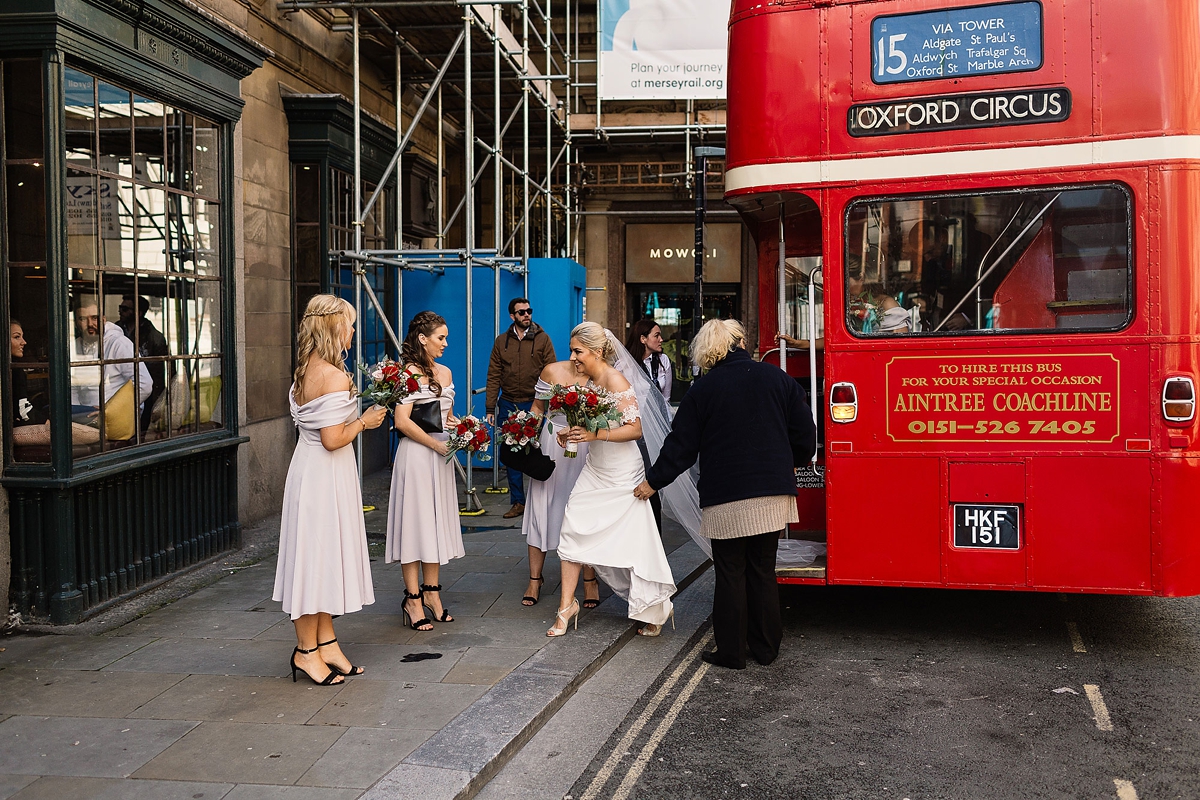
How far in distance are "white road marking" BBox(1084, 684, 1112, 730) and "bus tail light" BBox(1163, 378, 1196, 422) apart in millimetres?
1429

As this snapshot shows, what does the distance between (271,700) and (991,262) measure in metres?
4.33

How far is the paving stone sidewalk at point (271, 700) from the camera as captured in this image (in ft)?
13.6

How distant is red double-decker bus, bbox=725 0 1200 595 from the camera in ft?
18.2

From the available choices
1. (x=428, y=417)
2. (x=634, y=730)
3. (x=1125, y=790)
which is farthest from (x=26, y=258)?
(x=1125, y=790)

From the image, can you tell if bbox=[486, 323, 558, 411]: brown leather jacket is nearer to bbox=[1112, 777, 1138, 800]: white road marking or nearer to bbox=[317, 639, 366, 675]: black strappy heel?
bbox=[317, 639, 366, 675]: black strappy heel

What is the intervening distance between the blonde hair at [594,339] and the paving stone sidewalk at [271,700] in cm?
166

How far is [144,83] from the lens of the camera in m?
7.27

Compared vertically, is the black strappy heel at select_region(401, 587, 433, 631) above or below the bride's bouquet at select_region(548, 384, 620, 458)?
below

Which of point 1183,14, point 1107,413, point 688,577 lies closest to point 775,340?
point 688,577

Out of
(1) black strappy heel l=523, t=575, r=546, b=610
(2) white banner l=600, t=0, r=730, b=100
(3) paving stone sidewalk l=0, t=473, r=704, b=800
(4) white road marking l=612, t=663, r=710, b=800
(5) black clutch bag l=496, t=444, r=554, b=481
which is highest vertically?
(2) white banner l=600, t=0, r=730, b=100

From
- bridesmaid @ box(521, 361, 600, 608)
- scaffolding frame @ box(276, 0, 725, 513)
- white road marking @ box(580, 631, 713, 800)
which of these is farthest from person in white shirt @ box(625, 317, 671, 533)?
white road marking @ box(580, 631, 713, 800)

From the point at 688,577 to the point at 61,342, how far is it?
4.48 metres

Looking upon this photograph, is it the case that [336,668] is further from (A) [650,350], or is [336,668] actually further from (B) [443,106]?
(B) [443,106]

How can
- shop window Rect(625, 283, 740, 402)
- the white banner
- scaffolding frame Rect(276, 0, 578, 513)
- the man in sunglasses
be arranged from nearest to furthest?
scaffolding frame Rect(276, 0, 578, 513), the man in sunglasses, the white banner, shop window Rect(625, 283, 740, 402)
